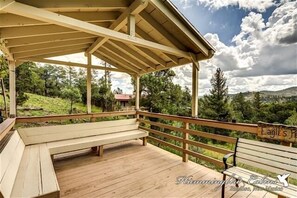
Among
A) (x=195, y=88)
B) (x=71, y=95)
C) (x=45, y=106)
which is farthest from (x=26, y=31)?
(x=45, y=106)

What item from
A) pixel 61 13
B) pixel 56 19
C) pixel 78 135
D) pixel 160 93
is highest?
pixel 61 13

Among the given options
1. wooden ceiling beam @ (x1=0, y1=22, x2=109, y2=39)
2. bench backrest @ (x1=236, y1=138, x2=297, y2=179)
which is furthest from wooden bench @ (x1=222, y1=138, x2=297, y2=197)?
wooden ceiling beam @ (x1=0, y1=22, x2=109, y2=39)

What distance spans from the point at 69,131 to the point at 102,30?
7.53 feet

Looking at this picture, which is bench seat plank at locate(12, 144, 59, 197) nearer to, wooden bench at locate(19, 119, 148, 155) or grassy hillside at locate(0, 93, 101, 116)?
wooden bench at locate(19, 119, 148, 155)

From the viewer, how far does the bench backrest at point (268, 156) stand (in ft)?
5.87

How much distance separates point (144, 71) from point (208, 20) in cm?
1203

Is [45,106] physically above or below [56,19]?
below

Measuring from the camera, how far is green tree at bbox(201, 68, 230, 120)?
58.4ft

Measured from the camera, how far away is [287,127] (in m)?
1.90

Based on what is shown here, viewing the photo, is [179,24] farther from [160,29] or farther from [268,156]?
[268,156]

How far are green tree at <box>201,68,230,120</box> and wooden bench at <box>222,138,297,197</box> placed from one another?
1606cm

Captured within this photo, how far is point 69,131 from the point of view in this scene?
3.43 m

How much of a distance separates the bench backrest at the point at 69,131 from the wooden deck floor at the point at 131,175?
1.62 ft

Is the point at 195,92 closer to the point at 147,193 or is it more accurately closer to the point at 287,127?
the point at 287,127
